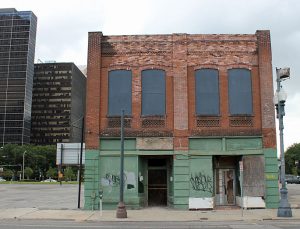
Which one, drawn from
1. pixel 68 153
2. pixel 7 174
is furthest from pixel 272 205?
pixel 7 174

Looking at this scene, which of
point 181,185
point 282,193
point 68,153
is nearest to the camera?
point 282,193

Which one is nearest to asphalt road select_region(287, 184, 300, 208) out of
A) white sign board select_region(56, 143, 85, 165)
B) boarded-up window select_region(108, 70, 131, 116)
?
boarded-up window select_region(108, 70, 131, 116)

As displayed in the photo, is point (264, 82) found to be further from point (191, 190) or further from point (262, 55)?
point (191, 190)

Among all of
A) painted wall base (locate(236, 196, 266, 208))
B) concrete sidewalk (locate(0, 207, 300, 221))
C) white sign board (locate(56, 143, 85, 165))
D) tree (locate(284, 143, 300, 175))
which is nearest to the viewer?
concrete sidewalk (locate(0, 207, 300, 221))

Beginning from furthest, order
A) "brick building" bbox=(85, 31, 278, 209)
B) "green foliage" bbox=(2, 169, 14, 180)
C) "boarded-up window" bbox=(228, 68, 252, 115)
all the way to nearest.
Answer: "green foliage" bbox=(2, 169, 14, 180) → "boarded-up window" bbox=(228, 68, 252, 115) → "brick building" bbox=(85, 31, 278, 209)

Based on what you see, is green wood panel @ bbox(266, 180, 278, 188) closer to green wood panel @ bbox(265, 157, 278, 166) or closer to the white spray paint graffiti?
green wood panel @ bbox(265, 157, 278, 166)

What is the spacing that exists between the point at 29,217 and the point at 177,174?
8.30 meters

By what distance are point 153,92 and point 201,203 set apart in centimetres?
692

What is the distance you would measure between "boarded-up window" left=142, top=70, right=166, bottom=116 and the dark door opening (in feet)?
10.6

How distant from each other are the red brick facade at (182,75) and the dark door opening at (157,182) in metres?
2.16

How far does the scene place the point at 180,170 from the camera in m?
24.7

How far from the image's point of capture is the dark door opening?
86.2 feet

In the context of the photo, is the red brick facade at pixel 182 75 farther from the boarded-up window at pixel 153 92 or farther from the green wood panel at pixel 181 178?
the green wood panel at pixel 181 178

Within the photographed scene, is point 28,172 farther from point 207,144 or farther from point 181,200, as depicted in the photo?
point 207,144
